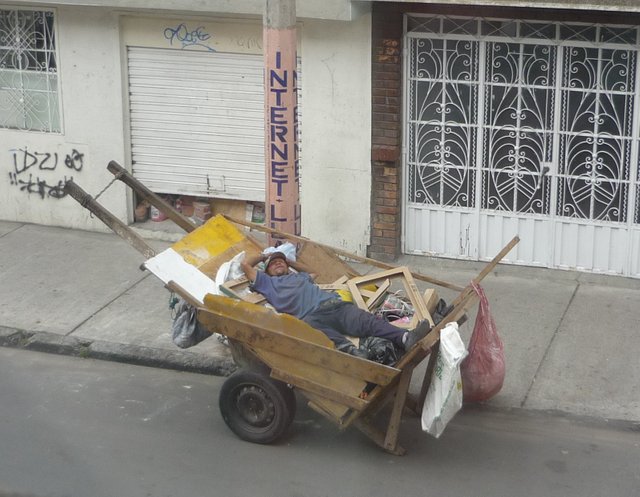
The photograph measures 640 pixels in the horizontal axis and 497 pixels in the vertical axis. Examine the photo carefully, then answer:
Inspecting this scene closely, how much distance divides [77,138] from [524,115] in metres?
4.67

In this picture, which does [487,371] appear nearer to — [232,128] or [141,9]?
[232,128]

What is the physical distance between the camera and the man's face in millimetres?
7832

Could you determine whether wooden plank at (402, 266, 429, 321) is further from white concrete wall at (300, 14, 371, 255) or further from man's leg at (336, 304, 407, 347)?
white concrete wall at (300, 14, 371, 255)

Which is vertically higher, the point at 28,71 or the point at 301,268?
the point at 28,71

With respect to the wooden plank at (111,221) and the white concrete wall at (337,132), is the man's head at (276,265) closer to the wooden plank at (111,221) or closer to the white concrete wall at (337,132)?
the wooden plank at (111,221)

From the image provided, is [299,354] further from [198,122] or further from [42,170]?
[42,170]

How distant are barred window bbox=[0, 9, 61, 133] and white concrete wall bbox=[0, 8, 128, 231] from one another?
0.44ft

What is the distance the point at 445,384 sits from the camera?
6793 millimetres

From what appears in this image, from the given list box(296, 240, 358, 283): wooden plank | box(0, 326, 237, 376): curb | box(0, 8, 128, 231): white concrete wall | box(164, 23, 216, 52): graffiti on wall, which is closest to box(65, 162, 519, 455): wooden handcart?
box(296, 240, 358, 283): wooden plank

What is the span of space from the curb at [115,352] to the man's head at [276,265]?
45.1 inches

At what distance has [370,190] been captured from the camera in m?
10.6

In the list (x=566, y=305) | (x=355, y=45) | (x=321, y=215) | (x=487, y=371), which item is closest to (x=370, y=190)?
(x=321, y=215)

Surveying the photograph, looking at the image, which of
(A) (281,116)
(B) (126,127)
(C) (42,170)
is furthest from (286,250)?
(C) (42,170)

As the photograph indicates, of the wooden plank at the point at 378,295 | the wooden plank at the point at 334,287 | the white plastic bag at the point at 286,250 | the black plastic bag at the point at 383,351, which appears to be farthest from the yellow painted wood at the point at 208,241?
the black plastic bag at the point at 383,351
